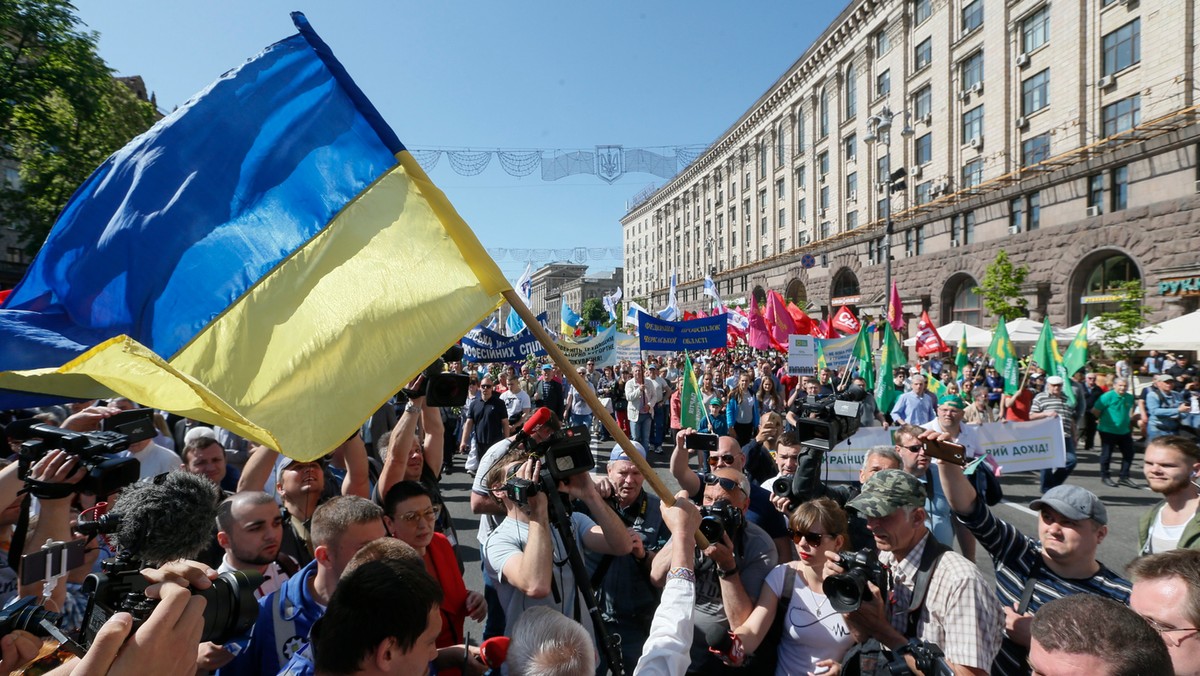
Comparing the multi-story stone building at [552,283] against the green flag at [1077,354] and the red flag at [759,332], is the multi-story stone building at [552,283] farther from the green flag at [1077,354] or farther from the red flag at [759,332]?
the green flag at [1077,354]

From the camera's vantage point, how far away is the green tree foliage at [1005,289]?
2389 cm

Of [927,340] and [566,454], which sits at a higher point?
[566,454]

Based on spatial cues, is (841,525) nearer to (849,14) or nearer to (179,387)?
(179,387)

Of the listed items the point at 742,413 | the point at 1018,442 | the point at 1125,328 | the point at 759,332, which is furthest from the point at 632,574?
the point at 1125,328

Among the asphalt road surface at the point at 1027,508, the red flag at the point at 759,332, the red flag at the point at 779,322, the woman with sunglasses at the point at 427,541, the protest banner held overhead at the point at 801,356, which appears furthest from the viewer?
the red flag at the point at 759,332

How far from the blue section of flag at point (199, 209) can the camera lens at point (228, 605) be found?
3.64ft

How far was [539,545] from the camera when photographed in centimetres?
261

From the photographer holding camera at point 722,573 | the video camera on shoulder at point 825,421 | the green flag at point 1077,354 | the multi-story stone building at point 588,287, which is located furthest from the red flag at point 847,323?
the multi-story stone building at point 588,287

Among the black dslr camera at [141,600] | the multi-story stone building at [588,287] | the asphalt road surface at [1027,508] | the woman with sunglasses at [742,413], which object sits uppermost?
the multi-story stone building at [588,287]

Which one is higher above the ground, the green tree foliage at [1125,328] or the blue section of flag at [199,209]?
the blue section of flag at [199,209]

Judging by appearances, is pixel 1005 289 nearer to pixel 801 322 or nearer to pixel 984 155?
pixel 984 155

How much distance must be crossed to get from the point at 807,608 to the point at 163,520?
8.24 ft

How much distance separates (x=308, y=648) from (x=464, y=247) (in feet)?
5.07

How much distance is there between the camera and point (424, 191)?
8.68 ft
